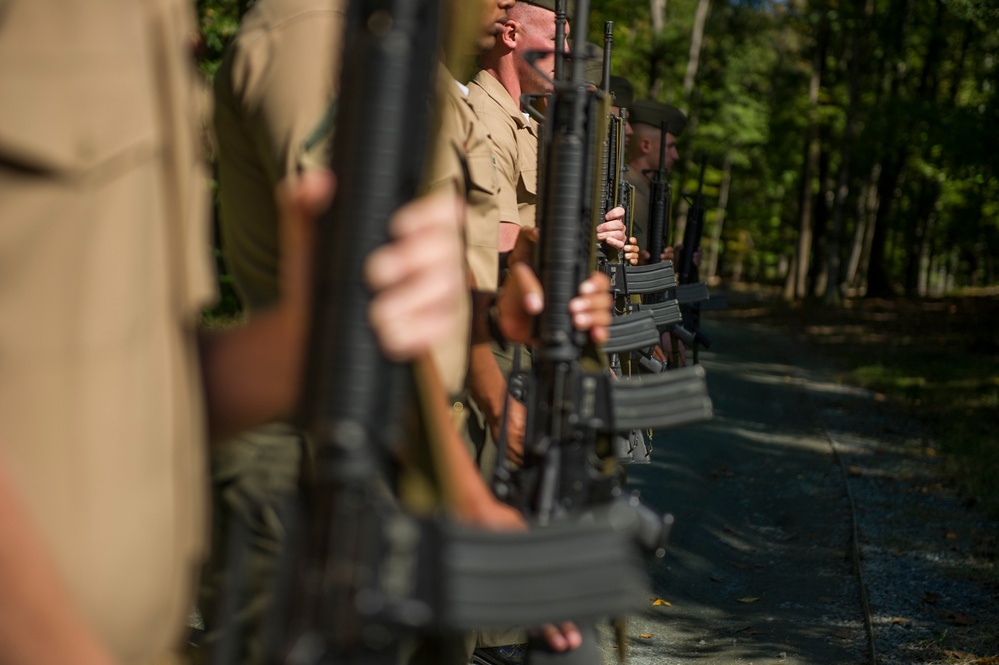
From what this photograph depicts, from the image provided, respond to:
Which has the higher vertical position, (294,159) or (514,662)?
(294,159)

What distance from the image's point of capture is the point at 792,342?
23.8 meters

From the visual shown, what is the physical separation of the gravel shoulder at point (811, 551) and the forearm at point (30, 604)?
4.75 m

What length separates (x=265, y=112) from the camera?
6.57 feet

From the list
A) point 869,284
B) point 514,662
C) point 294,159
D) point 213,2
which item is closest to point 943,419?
point 213,2

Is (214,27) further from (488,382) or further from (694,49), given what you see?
(694,49)

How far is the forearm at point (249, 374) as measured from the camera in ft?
4.64

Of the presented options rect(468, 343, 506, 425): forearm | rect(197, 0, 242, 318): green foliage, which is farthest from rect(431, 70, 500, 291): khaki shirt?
rect(197, 0, 242, 318): green foliage

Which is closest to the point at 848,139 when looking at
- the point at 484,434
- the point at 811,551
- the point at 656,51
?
the point at 656,51

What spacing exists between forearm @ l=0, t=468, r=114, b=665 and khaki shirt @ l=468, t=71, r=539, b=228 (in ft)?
9.93

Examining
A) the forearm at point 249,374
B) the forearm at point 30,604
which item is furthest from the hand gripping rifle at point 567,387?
the forearm at point 30,604

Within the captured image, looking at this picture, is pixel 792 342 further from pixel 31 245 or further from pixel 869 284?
pixel 31 245

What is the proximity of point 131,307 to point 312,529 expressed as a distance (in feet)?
0.94

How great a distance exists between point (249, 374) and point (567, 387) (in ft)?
4.48

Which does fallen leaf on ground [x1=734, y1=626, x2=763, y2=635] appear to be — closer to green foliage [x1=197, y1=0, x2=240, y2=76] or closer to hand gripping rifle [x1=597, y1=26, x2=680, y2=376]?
hand gripping rifle [x1=597, y1=26, x2=680, y2=376]
